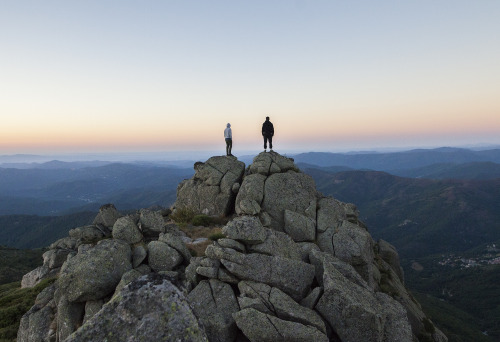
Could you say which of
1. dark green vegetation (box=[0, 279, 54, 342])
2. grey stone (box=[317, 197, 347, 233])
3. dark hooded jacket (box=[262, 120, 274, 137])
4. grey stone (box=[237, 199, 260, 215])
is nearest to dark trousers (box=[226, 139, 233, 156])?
dark hooded jacket (box=[262, 120, 274, 137])

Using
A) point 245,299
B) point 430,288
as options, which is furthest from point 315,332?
point 430,288

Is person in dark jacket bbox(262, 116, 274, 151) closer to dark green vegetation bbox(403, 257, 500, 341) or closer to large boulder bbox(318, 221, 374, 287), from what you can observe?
large boulder bbox(318, 221, 374, 287)

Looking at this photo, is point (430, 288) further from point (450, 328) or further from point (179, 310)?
point (179, 310)

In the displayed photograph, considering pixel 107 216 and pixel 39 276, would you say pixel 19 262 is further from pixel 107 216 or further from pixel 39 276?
pixel 107 216

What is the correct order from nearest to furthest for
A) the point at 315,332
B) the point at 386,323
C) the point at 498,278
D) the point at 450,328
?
1. the point at 315,332
2. the point at 386,323
3. the point at 450,328
4. the point at 498,278

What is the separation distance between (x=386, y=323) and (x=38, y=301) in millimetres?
26736

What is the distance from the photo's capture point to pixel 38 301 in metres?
19.0

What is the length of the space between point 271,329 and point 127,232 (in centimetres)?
1710

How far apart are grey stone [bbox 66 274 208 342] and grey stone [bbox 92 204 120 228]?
2654 centimetres

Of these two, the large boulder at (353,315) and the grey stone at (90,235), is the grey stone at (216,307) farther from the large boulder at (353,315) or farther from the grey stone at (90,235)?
the grey stone at (90,235)

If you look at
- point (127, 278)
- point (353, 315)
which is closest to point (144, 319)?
point (127, 278)

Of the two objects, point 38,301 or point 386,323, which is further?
point 38,301

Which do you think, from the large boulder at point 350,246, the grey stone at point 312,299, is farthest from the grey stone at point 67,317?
the large boulder at point 350,246

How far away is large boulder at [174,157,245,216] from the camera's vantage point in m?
34.8
